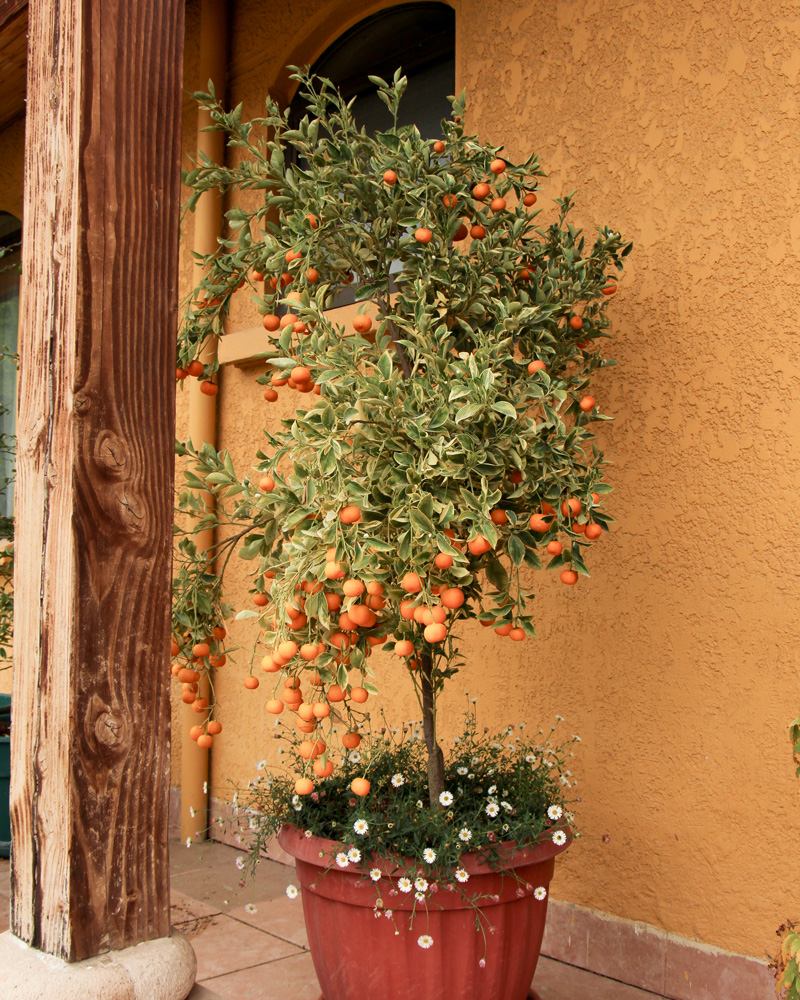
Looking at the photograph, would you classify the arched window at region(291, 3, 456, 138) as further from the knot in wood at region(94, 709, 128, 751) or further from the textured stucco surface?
the knot in wood at region(94, 709, 128, 751)

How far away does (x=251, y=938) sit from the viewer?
2.93 m

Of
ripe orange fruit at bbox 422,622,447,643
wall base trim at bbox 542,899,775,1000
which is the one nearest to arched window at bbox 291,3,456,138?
ripe orange fruit at bbox 422,622,447,643

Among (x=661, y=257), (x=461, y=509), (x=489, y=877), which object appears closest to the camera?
(x=461, y=509)

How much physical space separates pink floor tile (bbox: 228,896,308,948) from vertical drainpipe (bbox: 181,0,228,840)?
0.81m

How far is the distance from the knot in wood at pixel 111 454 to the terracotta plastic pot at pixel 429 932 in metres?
1.10

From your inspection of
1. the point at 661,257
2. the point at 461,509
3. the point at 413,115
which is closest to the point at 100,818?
the point at 461,509

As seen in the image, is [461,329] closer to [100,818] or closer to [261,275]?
[261,275]

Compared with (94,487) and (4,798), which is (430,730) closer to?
(94,487)

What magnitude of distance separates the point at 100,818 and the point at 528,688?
1688 mm

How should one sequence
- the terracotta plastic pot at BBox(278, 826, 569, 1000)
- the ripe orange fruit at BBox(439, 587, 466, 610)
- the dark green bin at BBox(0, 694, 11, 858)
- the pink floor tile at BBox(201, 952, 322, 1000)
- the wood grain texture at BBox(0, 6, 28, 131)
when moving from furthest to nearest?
the wood grain texture at BBox(0, 6, 28, 131) → the dark green bin at BBox(0, 694, 11, 858) → the pink floor tile at BBox(201, 952, 322, 1000) → the terracotta plastic pot at BBox(278, 826, 569, 1000) → the ripe orange fruit at BBox(439, 587, 466, 610)

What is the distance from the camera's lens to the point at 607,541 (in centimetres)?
272

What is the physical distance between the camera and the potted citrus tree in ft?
5.65

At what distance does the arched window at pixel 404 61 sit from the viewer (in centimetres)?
352

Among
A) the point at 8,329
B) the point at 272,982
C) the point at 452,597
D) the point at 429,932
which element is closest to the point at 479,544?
the point at 452,597
